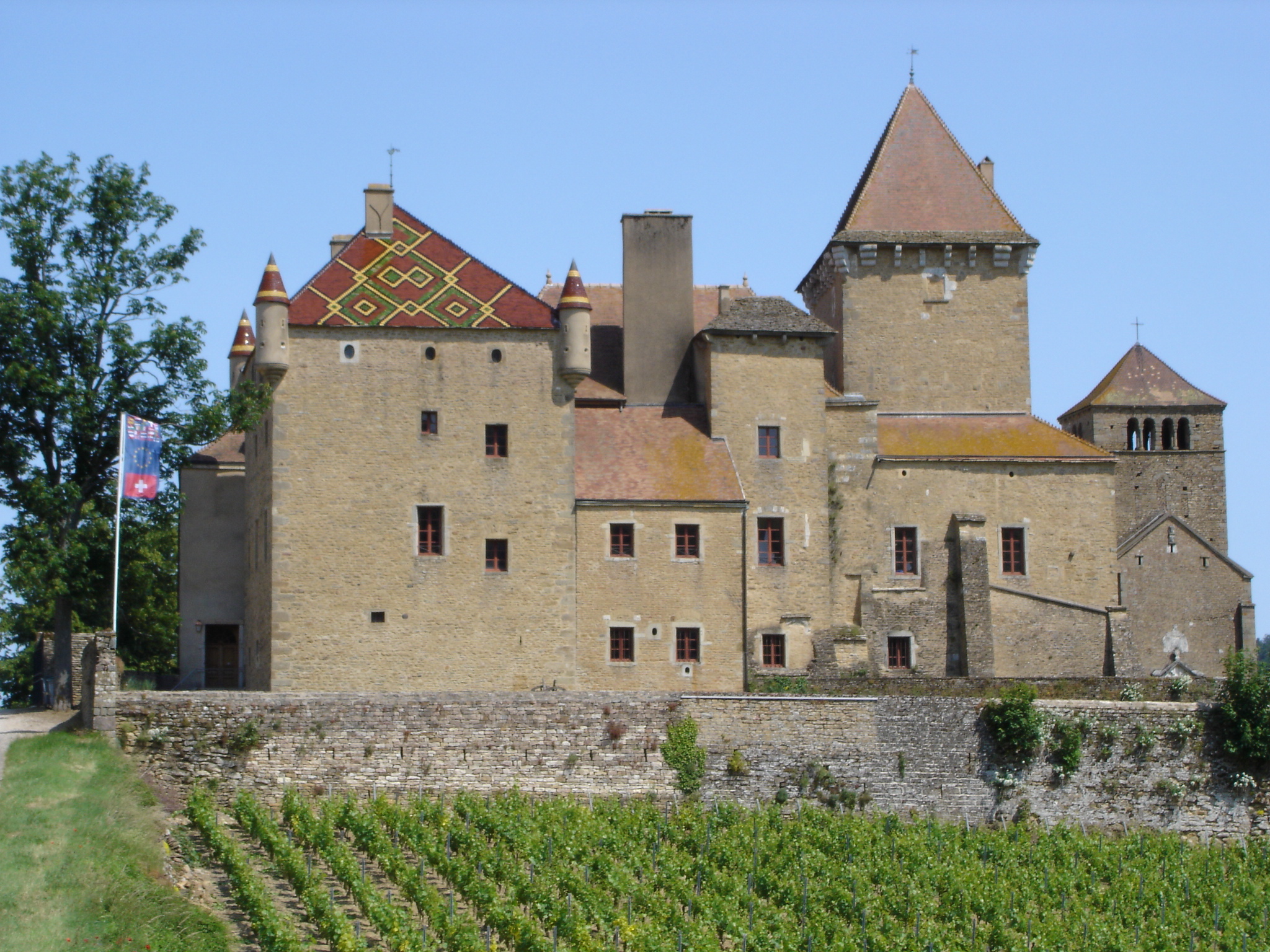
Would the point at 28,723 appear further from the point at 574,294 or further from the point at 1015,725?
the point at 1015,725

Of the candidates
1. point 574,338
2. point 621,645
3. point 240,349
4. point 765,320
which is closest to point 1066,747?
point 621,645

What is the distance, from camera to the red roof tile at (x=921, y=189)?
40250mm

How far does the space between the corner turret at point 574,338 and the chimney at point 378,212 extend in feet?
13.7

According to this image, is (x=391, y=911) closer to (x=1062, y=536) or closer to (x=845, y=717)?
(x=845, y=717)

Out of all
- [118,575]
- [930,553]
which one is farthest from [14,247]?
[930,553]

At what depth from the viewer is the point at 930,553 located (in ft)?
120

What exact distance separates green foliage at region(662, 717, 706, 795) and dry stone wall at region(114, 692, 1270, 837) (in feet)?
0.47

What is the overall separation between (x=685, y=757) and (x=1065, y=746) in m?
7.45

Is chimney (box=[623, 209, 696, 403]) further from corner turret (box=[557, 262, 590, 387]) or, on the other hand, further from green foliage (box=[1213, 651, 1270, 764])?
green foliage (box=[1213, 651, 1270, 764])

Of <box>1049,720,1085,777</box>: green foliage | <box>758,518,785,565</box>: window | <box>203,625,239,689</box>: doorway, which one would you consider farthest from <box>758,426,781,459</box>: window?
<box>203,625,239,689</box>: doorway

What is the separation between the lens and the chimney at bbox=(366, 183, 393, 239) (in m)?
33.8

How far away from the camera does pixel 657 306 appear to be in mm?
36500

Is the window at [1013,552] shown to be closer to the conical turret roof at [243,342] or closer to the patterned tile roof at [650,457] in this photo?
the patterned tile roof at [650,457]

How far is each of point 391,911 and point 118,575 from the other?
13505 mm
